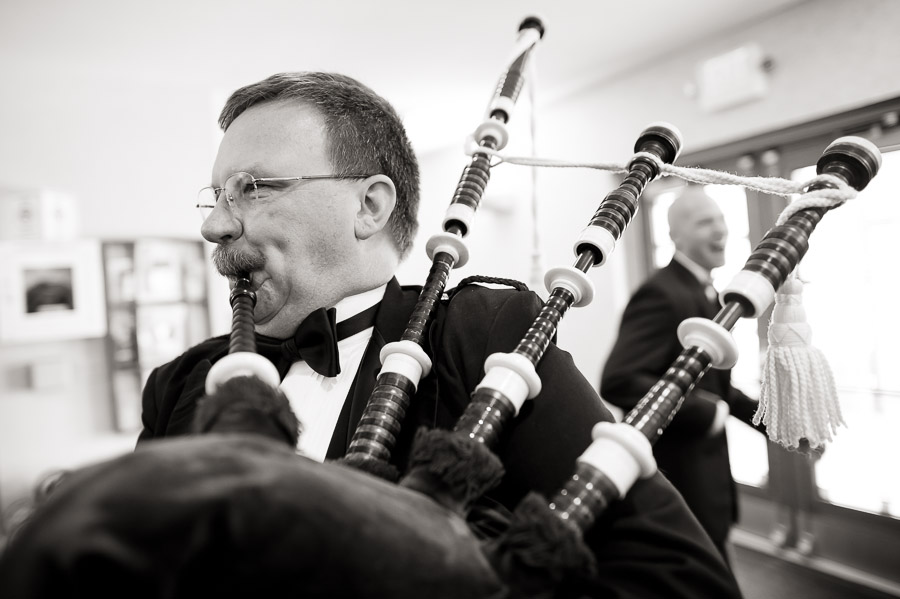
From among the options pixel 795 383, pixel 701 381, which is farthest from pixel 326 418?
pixel 701 381

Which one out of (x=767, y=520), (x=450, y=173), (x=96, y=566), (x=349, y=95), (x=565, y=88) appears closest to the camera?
(x=96, y=566)

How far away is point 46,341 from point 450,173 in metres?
2.87

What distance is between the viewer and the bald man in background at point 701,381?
197cm

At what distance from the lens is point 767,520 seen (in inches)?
131

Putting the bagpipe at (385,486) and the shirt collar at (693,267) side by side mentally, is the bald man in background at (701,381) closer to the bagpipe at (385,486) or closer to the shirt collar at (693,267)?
the shirt collar at (693,267)

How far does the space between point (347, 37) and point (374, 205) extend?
223 cm

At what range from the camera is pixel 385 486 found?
444mm

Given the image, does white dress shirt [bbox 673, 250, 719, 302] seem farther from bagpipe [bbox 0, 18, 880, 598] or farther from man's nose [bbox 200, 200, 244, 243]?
man's nose [bbox 200, 200, 244, 243]

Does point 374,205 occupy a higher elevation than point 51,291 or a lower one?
higher

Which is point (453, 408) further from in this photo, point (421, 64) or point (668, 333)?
point (421, 64)

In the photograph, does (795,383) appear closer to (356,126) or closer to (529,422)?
(529,422)

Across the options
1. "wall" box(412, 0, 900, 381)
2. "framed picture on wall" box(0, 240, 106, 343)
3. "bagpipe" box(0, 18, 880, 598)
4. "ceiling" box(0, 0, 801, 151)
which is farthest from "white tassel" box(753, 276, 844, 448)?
"framed picture on wall" box(0, 240, 106, 343)

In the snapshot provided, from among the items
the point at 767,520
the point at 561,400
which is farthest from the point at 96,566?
the point at 767,520

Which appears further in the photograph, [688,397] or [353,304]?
[688,397]
